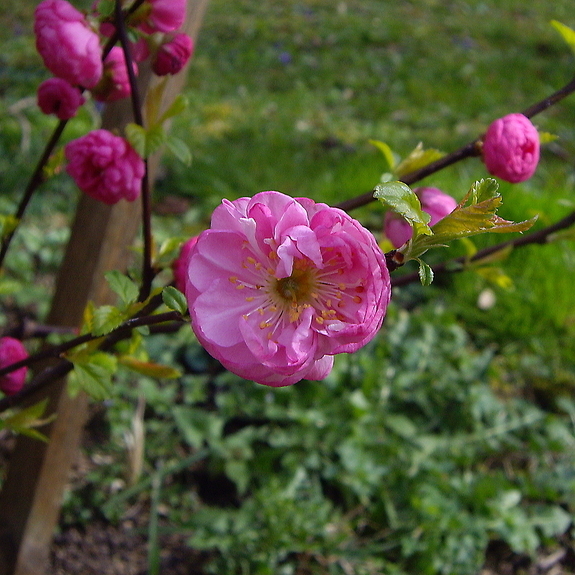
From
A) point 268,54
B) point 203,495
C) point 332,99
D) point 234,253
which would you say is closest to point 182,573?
point 203,495

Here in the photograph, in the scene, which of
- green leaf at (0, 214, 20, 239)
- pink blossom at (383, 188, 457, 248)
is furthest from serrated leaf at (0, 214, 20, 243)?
pink blossom at (383, 188, 457, 248)

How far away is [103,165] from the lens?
71 cm

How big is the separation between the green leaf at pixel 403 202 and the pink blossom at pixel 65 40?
374mm

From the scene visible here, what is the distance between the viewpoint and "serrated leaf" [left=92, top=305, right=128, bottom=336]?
0.60 m

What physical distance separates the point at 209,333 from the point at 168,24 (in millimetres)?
393

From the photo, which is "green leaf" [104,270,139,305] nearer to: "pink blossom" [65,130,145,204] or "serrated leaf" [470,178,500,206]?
"pink blossom" [65,130,145,204]

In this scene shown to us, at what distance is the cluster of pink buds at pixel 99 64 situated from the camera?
0.65 m

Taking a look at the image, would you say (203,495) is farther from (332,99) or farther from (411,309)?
(332,99)

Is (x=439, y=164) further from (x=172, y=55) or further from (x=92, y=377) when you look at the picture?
(x=92, y=377)

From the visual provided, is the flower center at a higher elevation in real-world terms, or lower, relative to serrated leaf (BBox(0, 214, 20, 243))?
higher

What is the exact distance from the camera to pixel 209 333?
500 millimetres

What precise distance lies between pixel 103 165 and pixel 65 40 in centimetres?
13

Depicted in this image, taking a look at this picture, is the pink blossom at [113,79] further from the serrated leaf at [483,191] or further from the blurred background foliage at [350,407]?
the serrated leaf at [483,191]

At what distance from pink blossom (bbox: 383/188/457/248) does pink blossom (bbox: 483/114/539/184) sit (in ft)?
0.21
